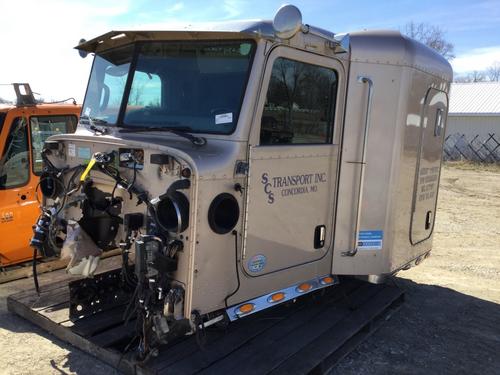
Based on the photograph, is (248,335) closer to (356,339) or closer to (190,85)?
(356,339)

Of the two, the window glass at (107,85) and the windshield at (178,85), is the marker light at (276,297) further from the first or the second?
the window glass at (107,85)

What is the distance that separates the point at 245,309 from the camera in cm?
343

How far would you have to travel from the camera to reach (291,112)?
3633 mm

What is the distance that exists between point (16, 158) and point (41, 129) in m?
0.47

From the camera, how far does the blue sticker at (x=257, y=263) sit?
11.2ft

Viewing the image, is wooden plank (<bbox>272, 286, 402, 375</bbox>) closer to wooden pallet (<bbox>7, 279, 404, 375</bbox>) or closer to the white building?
wooden pallet (<bbox>7, 279, 404, 375</bbox>)

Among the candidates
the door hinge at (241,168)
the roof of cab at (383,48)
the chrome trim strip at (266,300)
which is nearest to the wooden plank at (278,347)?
the chrome trim strip at (266,300)

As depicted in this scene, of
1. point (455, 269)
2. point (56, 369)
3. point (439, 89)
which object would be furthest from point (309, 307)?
point (455, 269)

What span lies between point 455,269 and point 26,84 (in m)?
6.05

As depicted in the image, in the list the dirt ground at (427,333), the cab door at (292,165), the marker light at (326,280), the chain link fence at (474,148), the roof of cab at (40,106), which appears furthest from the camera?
the chain link fence at (474,148)

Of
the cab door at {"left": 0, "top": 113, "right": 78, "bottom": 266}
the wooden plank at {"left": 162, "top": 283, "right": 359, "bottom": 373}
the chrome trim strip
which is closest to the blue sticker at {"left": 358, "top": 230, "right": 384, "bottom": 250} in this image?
the chrome trim strip

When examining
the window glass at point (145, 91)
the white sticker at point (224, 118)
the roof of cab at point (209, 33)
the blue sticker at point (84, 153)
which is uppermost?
the roof of cab at point (209, 33)

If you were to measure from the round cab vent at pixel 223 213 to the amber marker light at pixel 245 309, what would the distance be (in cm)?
62

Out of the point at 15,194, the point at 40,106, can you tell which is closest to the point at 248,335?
the point at 15,194
